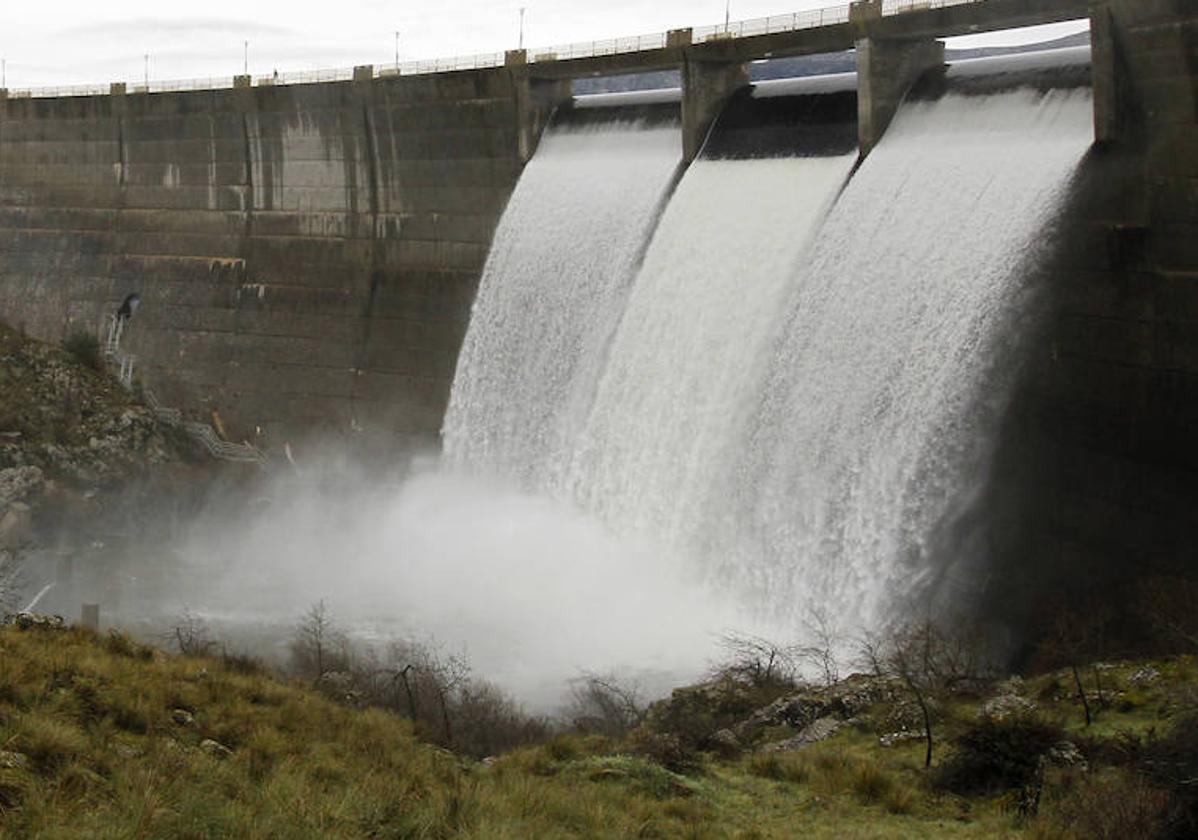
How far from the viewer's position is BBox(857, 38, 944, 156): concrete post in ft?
104

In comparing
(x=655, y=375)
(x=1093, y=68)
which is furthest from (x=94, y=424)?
(x=1093, y=68)

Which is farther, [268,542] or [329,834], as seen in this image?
[268,542]

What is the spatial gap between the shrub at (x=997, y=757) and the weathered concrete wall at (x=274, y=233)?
2874 centimetres

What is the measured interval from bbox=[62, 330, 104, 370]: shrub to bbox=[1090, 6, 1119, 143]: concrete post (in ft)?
117

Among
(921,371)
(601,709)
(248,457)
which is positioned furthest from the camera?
(248,457)

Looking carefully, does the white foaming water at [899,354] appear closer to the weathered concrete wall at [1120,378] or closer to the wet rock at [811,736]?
the weathered concrete wall at [1120,378]

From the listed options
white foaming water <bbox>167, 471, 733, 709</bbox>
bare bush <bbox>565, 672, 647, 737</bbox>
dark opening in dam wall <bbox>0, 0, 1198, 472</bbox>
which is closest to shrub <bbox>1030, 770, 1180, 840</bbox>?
bare bush <bbox>565, 672, 647, 737</bbox>

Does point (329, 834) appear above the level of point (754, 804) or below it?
above

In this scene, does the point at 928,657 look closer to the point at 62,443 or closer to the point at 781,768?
the point at 781,768

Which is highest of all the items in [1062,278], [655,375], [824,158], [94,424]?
[824,158]

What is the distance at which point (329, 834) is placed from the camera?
13.4 meters

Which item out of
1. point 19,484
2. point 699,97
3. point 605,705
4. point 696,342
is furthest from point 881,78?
point 19,484

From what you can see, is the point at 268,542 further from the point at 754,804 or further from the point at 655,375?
the point at 754,804

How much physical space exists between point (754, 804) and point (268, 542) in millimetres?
28590
